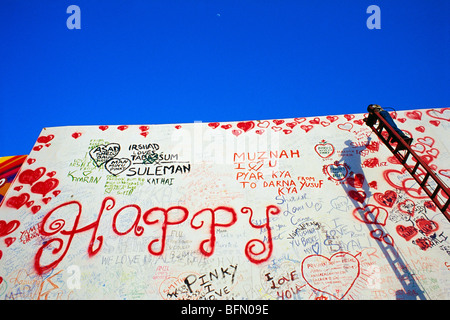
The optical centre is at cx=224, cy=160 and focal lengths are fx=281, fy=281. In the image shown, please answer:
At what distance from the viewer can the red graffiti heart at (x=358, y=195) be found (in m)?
4.75

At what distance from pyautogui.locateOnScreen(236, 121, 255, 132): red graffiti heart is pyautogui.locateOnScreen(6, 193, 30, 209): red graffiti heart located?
4293mm

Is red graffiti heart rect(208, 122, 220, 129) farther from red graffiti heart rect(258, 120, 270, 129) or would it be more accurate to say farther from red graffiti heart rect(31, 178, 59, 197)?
red graffiti heart rect(31, 178, 59, 197)

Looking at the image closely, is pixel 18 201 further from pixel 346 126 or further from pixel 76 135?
pixel 346 126

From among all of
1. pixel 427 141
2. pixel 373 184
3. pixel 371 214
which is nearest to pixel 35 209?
pixel 371 214

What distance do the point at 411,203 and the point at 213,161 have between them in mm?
3465

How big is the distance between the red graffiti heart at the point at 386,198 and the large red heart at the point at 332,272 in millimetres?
1116

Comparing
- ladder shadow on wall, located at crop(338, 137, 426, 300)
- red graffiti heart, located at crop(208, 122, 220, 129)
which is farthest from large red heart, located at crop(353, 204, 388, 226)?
red graffiti heart, located at crop(208, 122, 220, 129)

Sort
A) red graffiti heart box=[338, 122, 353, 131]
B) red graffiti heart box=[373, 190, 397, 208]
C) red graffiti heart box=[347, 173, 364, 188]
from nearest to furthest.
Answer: red graffiti heart box=[373, 190, 397, 208] < red graffiti heart box=[347, 173, 364, 188] < red graffiti heart box=[338, 122, 353, 131]

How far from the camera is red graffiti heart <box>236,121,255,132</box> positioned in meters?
5.81

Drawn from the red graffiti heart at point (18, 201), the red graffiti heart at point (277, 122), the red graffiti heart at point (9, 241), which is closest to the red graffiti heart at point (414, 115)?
the red graffiti heart at point (277, 122)

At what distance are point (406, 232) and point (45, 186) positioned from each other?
6364mm

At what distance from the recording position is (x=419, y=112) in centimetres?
558
